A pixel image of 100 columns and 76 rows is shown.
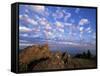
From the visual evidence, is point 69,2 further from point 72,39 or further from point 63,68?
point 63,68

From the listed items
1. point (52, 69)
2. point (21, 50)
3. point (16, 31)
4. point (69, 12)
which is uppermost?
point (69, 12)

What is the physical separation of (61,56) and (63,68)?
0.16 meters

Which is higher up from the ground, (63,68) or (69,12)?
(69,12)

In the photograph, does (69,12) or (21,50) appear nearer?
(21,50)

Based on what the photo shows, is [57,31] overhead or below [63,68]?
overhead

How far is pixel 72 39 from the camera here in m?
3.89

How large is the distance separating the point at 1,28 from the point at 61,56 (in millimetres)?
833

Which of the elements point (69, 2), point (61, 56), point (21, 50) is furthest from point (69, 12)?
point (21, 50)

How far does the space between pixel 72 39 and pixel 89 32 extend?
0.28 meters

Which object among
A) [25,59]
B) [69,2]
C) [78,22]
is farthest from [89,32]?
[25,59]

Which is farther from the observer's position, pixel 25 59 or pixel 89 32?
pixel 89 32

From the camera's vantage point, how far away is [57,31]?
12.5 feet

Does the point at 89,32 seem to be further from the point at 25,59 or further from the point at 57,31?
the point at 25,59

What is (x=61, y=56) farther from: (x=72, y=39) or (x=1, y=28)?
(x=1, y=28)
